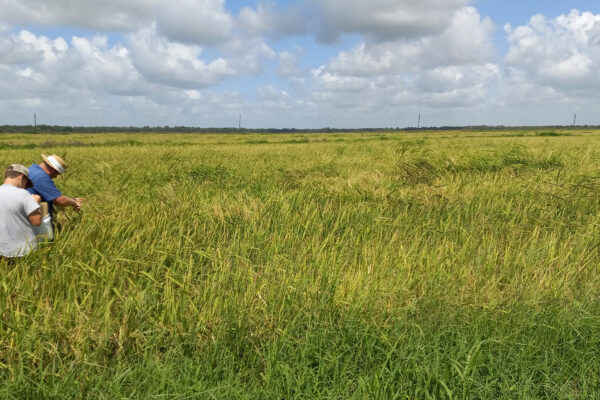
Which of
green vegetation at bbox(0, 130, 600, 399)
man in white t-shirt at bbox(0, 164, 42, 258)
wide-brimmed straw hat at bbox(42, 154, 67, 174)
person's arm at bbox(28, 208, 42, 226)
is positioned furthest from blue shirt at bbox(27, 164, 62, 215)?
person's arm at bbox(28, 208, 42, 226)

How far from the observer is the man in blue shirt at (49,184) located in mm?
4145

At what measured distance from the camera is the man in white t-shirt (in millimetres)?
3260

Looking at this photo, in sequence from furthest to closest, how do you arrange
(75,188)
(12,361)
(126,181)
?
(126,181) < (75,188) < (12,361)

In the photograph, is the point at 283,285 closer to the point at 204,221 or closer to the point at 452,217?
the point at 204,221

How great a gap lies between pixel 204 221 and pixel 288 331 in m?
2.21

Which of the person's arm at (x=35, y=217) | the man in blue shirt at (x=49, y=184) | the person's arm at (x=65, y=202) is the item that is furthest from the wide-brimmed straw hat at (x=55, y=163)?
the person's arm at (x=35, y=217)

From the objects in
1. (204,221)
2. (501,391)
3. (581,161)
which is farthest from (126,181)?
(581,161)

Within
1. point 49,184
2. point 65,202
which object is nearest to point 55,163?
point 49,184

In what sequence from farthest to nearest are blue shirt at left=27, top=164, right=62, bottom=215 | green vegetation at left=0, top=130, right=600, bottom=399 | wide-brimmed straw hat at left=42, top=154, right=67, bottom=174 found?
wide-brimmed straw hat at left=42, top=154, right=67, bottom=174 → blue shirt at left=27, top=164, right=62, bottom=215 → green vegetation at left=0, top=130, right=600, bottom=399

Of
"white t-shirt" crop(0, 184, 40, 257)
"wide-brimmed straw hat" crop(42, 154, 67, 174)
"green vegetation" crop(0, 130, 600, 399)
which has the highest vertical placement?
"wide-brimmed straw hat" crop(42, 154, 67, 174)

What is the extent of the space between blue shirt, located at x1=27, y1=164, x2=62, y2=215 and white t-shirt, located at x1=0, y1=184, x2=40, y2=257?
78cm

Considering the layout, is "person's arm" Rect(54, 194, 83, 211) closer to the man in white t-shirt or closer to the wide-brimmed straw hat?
the wide-brimmed straw hat

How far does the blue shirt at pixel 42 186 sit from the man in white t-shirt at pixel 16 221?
745 millimetres

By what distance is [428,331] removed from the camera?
2373 mm
